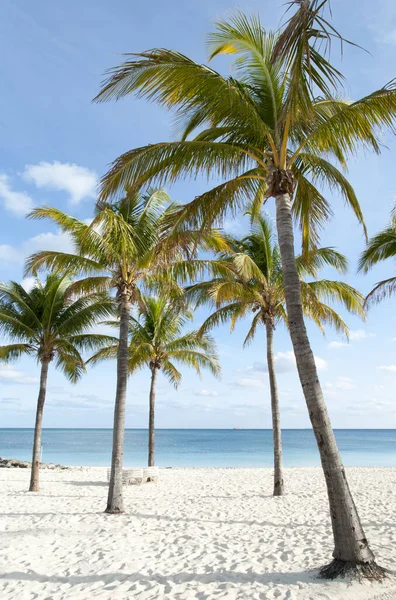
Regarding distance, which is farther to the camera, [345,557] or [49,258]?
[49,258]

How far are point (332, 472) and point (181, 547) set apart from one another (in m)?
2.92

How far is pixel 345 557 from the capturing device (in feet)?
15.4

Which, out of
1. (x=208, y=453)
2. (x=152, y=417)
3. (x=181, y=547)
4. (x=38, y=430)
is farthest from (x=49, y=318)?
(x=208, y=453)

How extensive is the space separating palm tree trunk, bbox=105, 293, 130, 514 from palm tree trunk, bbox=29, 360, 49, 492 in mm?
5033

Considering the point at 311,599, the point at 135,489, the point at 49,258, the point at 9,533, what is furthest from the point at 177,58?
the point at 135,489

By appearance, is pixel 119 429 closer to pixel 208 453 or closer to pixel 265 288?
pixel 265 288

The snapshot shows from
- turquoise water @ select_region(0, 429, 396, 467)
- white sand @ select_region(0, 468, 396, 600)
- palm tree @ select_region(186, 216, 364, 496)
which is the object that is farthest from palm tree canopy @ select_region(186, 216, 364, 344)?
turquoise water @ select_region(0, 429, 396, 467)

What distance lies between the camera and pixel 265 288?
1214 cm

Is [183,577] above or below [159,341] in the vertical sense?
below

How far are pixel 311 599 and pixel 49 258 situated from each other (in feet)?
27.4

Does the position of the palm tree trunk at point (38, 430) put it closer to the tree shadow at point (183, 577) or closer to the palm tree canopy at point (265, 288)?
the palm tree canopy at point (265, 288)

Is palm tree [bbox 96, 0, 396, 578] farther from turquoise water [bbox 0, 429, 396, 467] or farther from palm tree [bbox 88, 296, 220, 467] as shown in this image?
turquoise water [bbox 0, 429, 396, 467]

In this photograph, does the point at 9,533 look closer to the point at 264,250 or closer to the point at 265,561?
the point at 265,561

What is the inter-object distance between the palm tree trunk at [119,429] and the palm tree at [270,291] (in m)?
2.82
